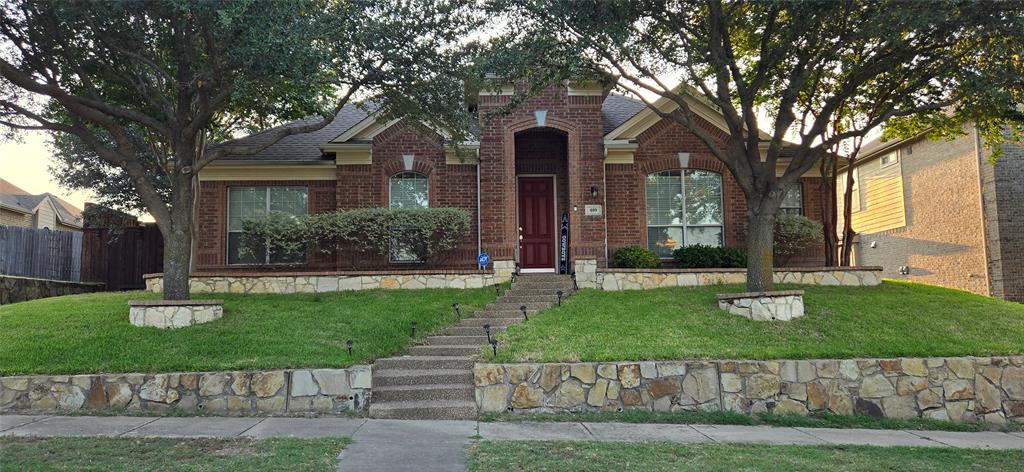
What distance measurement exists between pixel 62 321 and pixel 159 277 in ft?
11.3

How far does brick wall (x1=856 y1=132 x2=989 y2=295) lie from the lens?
17078 mm

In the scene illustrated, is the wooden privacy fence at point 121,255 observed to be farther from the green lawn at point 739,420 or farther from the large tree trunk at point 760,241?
the large tree trunk at point 760,241

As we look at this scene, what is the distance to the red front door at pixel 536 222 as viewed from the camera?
612 inches

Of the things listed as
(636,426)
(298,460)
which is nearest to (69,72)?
(298,460)

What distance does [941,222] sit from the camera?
18.2m

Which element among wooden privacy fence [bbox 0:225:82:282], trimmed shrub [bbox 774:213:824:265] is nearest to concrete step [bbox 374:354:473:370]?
trimmed shrub [bbox 774:213:824:265]

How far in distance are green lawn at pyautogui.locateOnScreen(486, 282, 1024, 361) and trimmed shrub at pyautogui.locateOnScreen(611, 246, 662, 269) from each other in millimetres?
1564

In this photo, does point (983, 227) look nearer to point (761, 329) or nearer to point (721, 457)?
point (761, 329)

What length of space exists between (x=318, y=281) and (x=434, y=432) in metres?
7.09

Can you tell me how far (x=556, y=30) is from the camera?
10.8 meters

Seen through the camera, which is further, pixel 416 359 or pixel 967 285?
pixel 967 285

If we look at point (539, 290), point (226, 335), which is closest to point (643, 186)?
point (539, 290)

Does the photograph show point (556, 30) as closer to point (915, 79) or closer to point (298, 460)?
point (915, 79)

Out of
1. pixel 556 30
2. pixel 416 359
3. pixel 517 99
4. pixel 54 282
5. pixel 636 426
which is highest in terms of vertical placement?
pixel 556 30
